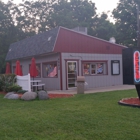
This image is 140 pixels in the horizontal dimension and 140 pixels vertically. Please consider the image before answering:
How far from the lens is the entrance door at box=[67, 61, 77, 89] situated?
15805 mm

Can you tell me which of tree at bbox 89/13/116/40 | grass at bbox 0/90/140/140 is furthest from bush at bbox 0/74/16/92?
tree at bbox 89/13/116/40

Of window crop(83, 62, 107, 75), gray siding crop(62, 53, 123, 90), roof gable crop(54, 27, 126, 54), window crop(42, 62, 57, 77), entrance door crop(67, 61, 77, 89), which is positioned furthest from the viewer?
window crop(83, 62, 107, 75)

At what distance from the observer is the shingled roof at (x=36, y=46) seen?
15.9m

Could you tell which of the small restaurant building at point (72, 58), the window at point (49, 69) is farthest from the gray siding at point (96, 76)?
the window at point (49, 69)

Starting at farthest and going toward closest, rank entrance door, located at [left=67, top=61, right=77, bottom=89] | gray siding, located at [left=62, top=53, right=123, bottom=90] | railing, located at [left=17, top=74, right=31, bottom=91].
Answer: entrance door, located at [left=67, top=61, right=77, bottom=89]
gray siding, located at [left=62, top=53, right=123, bottom=90]
railing, located at [left=17, top=74, right=31, bottom=91]

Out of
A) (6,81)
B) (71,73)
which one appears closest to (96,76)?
(71,73)

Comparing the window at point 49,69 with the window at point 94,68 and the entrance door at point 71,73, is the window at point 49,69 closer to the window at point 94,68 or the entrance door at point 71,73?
the entrance door at point 71,73

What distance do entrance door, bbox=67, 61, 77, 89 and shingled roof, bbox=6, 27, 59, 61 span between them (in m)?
1.84

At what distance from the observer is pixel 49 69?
674 inches

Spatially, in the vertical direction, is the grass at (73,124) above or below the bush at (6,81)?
below

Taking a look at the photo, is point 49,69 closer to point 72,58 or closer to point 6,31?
point 72,58

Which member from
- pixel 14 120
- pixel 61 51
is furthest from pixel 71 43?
pixel 14 120

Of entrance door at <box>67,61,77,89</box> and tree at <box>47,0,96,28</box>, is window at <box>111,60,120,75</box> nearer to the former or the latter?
entrance door at <box>67,61,77,89</box>

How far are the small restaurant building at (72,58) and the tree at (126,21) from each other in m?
11.5
